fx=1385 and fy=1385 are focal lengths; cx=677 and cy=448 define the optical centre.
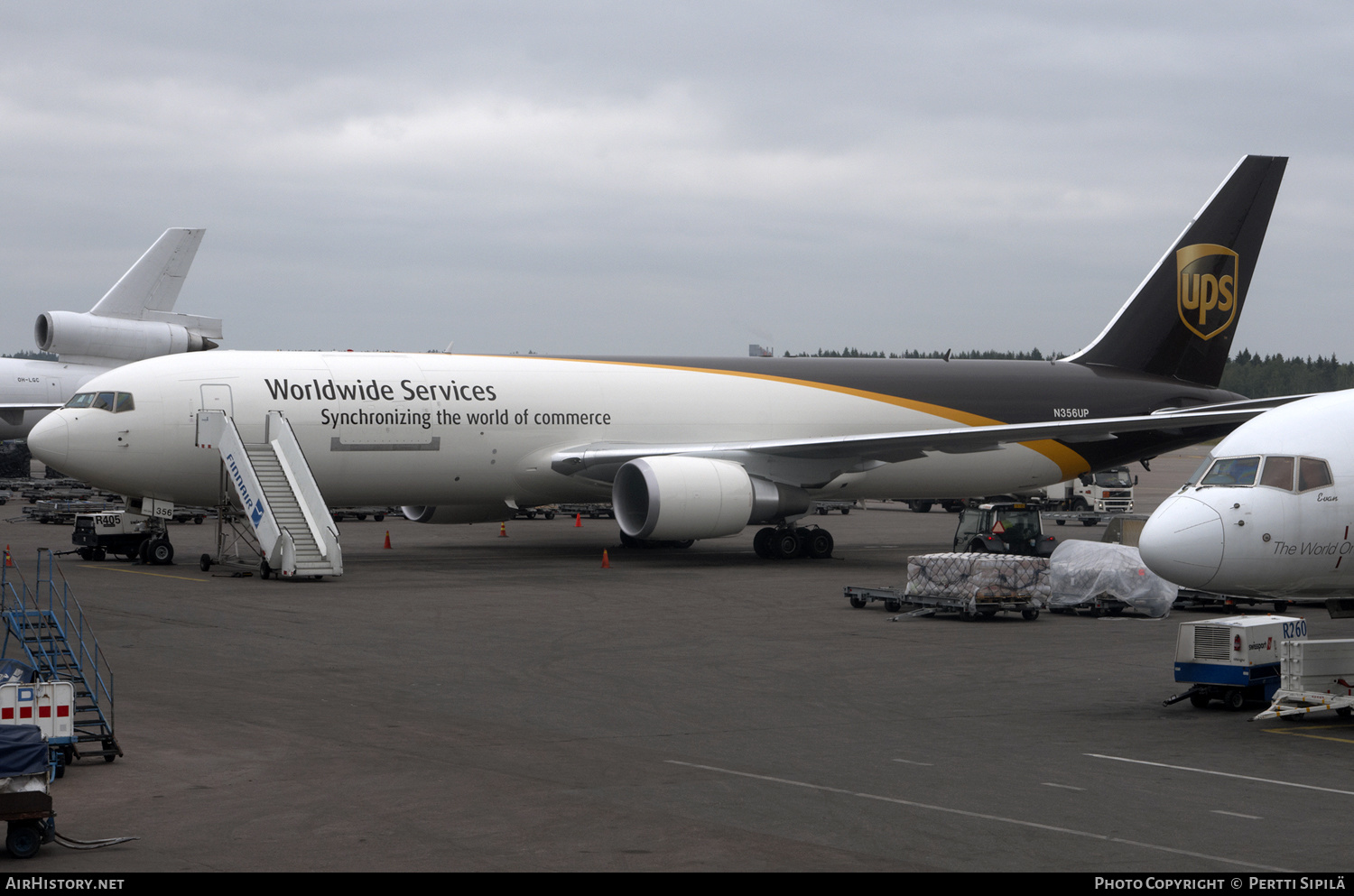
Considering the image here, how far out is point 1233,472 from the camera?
14273 mm

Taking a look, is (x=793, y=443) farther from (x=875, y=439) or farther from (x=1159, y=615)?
(x=1159, y=615)

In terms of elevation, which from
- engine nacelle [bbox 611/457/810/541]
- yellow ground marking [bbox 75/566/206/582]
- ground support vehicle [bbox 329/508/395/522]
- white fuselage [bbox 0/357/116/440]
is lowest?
ground support vehicle [bbox 329/508/395/522]

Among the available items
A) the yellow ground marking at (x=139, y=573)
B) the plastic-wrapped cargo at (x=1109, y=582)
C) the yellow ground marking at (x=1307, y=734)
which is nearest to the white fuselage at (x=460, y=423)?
the yellow ground marking at (x=139, y=573)

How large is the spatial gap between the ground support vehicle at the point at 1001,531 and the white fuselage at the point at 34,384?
3717 centimetres

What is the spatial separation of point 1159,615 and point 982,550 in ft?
23.5

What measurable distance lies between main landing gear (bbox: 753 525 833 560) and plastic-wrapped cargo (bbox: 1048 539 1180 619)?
28.6 ft

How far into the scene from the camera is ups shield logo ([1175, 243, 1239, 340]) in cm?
3438

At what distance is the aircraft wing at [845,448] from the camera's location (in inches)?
1141

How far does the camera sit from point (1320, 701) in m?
13.6

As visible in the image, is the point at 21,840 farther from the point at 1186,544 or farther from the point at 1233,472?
the point at 1233,472

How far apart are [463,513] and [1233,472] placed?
67.7 feet

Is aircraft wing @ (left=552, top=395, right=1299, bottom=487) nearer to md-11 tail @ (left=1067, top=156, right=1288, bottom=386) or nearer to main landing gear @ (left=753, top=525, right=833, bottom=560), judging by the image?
main landing gear @ (left=753, top=525, right=833, bottom=560)

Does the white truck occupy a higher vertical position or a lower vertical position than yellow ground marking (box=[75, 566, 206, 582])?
higher

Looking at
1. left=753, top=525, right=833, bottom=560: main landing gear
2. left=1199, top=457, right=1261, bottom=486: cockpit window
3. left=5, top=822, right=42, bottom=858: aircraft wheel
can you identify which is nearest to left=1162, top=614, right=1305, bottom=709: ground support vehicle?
left=1199, top=457, right=1261, bottom=486: cockpit window
